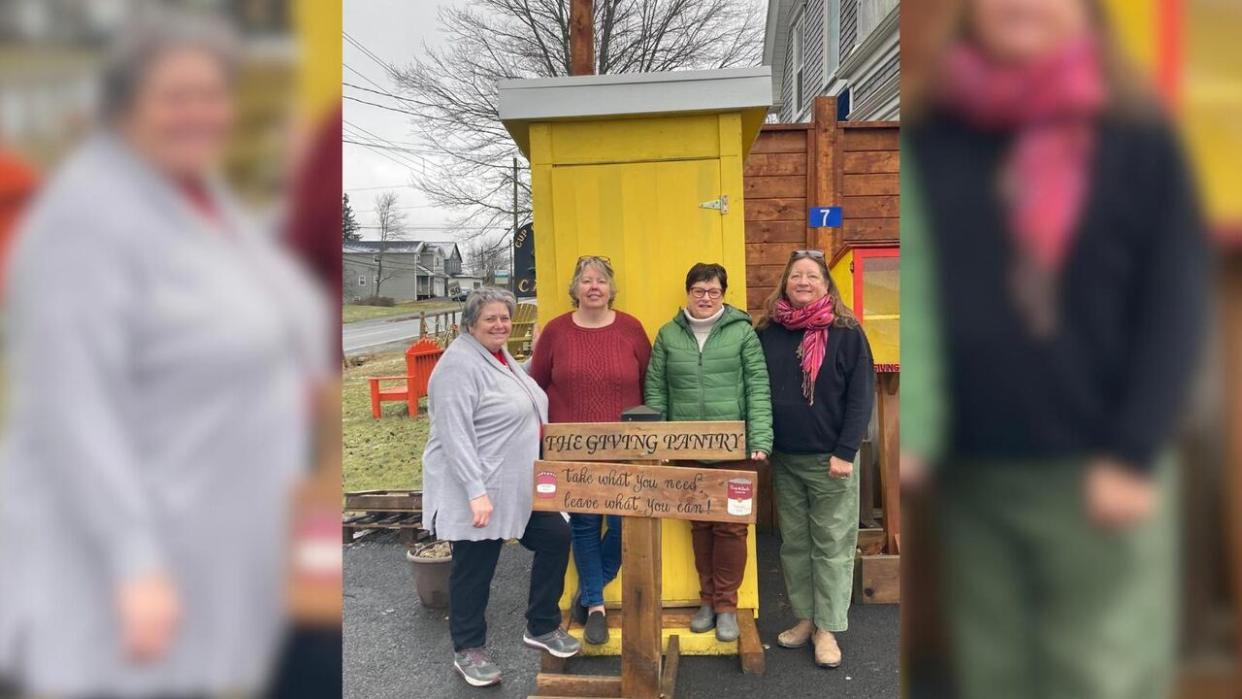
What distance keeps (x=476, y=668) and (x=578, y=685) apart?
0.50 meters

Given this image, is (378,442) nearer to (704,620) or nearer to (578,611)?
(578,611)

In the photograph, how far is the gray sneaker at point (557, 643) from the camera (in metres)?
3.01

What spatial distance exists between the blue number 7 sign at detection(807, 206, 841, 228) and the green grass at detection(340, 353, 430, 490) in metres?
3.41

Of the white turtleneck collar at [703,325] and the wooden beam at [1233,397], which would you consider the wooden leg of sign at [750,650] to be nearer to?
the white turtleneck collar at [703,325]

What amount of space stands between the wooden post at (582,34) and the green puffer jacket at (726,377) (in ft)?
10.6

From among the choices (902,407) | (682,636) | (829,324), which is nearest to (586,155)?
(829,324)

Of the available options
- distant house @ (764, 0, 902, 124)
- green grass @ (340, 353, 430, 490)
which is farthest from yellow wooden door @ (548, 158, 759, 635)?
green grass @ (340, 353, 430, 490)

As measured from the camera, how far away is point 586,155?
3.06m

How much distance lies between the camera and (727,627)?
313 centimetres

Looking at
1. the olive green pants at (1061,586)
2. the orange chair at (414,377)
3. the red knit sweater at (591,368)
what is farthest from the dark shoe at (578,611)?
the orange chair at (414,377)

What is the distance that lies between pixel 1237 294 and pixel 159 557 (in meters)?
1.18

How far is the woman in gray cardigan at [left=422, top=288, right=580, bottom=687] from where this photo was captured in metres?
2.70

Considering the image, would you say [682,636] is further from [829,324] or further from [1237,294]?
[1237,294]

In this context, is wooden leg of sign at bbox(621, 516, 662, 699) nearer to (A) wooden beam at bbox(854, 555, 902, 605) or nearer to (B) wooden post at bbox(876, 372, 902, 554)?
(A) wooden beam at bbox(854, 555, 902, 605)
